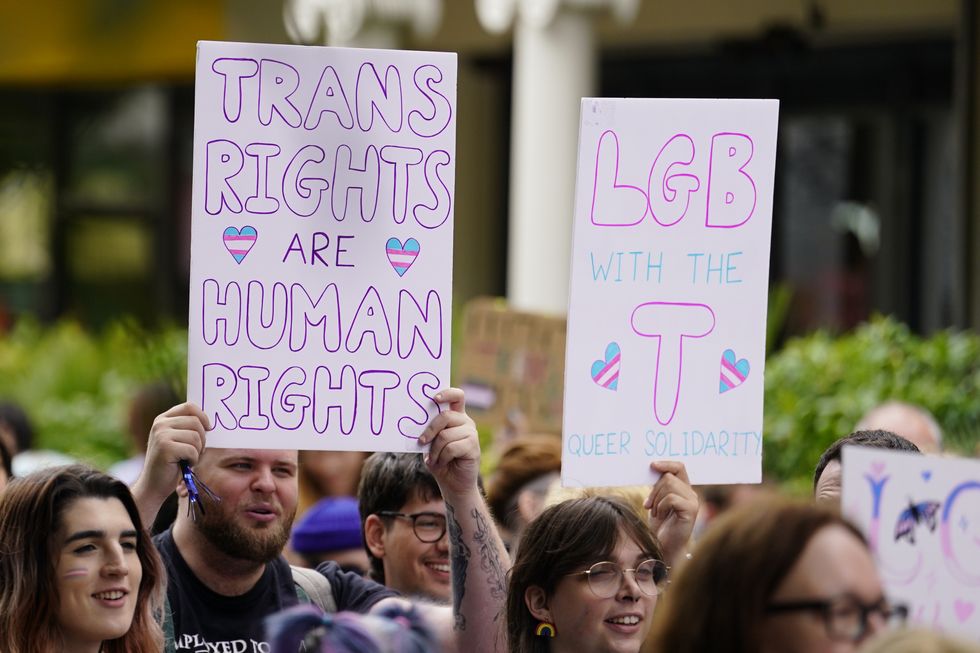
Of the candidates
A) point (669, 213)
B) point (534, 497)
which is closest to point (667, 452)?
point (669, 213)

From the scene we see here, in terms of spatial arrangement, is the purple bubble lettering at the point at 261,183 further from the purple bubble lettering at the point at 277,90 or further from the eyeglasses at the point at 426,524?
the eyeglasses at the point at 426,524

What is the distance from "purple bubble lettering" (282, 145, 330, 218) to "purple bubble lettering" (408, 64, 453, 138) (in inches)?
8.6

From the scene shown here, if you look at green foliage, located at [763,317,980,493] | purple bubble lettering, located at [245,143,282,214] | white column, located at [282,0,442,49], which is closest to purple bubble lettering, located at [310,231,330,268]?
purple bubble lettering, located at [245,143,282,214]

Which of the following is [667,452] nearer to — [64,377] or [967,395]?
[967,395]

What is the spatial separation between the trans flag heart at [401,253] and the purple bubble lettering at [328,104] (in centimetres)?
29

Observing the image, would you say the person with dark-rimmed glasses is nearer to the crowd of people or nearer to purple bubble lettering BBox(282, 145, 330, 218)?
the crowd of people

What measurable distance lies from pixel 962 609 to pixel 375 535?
178cm

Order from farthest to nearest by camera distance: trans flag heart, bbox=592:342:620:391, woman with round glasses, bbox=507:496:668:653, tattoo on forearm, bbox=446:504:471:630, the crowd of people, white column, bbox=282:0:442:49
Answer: white column, bbox=282:0:442:49 → trans flag heart, bbox=592:342:620:391 → tattoo on forearm, bbox=446:504:471:630 → woman with round glasses, bbox=507:496:668:653 → the crowd of people

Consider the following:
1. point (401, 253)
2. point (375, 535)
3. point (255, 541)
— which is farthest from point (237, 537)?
point (401, 253)

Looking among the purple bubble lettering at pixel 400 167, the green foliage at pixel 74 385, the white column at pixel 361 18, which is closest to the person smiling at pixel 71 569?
the purple bubble lettering at pixel 400 167

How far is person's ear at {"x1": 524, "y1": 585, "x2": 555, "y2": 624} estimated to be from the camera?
3488 millimetres

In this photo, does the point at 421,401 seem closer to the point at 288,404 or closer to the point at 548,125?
the point at 288,404

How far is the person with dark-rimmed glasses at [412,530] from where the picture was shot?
4180mm

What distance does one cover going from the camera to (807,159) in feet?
45.1
